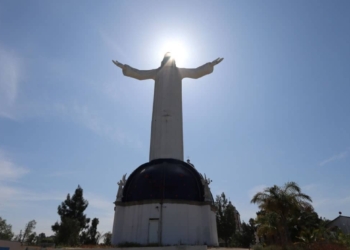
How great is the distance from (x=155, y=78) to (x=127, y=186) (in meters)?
11.8

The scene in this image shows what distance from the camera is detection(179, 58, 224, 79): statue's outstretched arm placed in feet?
93.8

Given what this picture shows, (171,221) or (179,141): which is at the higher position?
(179,141)

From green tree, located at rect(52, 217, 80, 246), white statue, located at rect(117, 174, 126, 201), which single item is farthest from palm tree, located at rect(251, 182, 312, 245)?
green tree, located at rect(52, 217, 80, 246)

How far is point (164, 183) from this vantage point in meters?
19.7

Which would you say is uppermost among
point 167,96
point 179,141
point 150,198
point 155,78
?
point 155,78

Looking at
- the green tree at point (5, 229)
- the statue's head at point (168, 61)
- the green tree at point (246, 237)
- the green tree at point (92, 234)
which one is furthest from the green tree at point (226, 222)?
the green tree at point (5, 229)

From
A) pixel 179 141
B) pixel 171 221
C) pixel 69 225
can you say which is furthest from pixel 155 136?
pixel 69 225

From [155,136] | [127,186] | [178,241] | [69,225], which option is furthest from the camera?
[69,225]

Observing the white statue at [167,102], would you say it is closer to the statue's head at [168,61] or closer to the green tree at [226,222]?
the statue's head at [168,61]

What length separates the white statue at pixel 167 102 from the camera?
24.3 metres

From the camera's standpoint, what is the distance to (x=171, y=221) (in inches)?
725

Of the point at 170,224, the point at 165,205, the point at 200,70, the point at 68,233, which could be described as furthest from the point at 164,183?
the point at 68,233

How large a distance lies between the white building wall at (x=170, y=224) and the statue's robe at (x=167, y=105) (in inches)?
223

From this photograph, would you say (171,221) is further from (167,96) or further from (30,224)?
(30,224)
